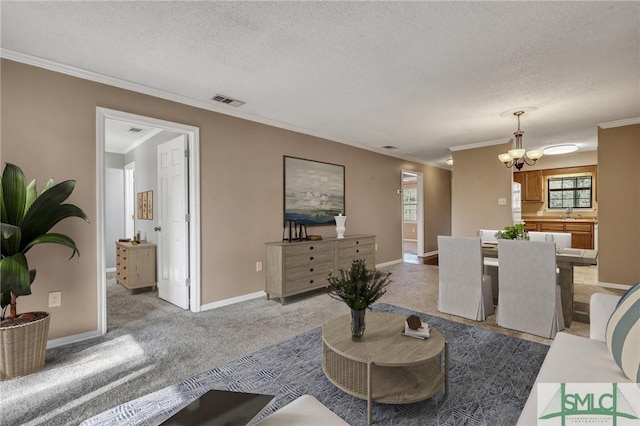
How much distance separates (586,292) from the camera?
14.1ft

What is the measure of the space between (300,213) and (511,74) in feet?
10.4

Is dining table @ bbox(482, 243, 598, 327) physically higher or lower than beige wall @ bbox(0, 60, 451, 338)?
lower

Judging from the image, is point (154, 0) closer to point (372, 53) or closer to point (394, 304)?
point (372, 53)

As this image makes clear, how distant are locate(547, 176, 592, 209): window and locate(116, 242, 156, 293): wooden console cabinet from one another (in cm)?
887

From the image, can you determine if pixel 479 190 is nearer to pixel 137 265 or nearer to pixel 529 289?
pixel 529 289

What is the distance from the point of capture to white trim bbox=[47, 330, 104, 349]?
266 centimetres

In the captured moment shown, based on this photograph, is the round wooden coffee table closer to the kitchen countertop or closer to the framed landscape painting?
the framed landscape painting

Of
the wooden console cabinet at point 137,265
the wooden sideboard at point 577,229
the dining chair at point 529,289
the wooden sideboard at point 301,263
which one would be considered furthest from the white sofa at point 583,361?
the wooden sideboard at point 577,229

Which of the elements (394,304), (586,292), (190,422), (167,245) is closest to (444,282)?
(394,304)

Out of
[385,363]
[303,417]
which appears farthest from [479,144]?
[303,417]

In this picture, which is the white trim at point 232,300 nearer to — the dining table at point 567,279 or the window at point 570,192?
A: the dining table at point 567,279

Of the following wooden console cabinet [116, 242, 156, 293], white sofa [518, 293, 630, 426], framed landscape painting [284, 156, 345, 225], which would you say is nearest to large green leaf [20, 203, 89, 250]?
wooden console cabinet [116, 242, 156, 293]

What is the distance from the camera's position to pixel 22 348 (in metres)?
2.18

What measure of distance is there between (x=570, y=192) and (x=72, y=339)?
9.60 metres
